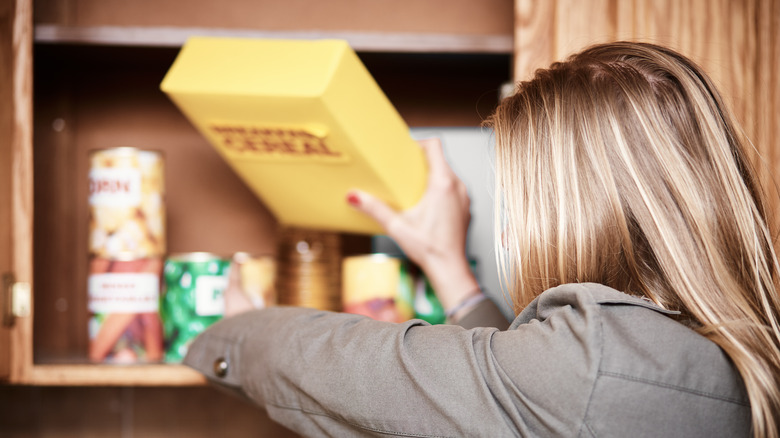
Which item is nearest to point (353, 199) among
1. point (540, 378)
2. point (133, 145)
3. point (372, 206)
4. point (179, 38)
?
point (372, 206)

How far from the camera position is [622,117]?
61cm

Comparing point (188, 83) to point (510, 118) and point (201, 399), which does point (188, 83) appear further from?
point (201, 399)

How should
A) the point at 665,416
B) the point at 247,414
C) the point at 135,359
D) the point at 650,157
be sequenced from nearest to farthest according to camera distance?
1. the point at 665,416
2. the point at 650,157
3. the point at 135,359
4. the point at 247,414

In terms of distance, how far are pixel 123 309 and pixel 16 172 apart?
25 cm

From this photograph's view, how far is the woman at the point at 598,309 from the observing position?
1.62 ft

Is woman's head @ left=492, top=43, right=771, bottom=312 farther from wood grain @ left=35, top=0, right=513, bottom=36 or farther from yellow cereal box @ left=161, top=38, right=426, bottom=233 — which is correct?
wood grain @ left=35, top=0, right=513, bottom=36

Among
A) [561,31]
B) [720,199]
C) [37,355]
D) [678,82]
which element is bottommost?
[37,355]

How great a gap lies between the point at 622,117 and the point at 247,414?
1.01 m

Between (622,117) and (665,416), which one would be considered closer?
(665,416)

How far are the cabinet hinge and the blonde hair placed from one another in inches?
28.4

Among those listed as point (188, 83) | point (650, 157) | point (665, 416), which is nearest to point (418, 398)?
point (665, 416)

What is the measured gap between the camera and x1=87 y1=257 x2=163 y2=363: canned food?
937mm

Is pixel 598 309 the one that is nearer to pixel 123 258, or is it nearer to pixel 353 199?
pixel 353 199

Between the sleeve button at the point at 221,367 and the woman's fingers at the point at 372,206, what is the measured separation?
0.29 m
